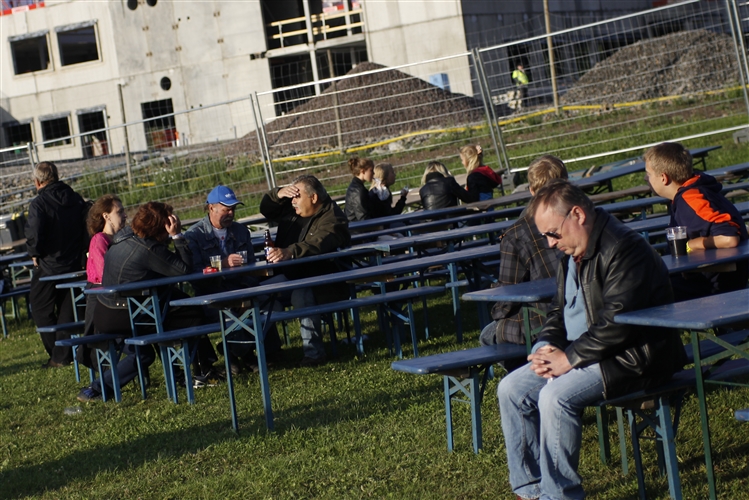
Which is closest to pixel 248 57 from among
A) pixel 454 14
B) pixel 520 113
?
pixel 454 14

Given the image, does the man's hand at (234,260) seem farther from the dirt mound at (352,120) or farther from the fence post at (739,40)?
the dirt mound at (352,120)

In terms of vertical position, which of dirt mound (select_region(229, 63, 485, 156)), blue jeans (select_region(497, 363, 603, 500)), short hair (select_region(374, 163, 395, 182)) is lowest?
blue jeans (select_region(497, 363, 603, 500))

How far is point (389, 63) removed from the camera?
35.2 metres

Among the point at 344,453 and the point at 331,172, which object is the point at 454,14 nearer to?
the point at 331,172

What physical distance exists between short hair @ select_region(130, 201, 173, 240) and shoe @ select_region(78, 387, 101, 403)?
1.29m

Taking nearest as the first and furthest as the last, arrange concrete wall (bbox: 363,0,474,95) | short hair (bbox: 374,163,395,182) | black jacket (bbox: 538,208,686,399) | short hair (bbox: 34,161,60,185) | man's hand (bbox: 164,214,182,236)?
black jacket (bbox: 538,208,686,399) → man's hand (bbox: 164,214,182,236) → short hair (bbox: 34,161,60,185) → short hair (bbox: 374,163,395,182) → concrete wall (bbox: 363,0,474,95)

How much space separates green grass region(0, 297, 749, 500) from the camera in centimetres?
463

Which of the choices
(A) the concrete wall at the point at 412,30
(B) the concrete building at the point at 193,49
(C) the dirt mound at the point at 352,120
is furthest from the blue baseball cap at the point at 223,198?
(A) the concrete wall at the point at 412,30

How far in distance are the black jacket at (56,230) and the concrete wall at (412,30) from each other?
25.1 meters

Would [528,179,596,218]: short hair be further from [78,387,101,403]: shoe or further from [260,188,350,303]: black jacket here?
[78,387,101,403]: shoe

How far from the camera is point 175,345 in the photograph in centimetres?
689

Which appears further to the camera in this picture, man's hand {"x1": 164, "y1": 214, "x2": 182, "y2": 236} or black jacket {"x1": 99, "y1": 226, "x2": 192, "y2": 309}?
man's hand {"x1": 164, "y1": 214, "x2": 182, "y2": 236}

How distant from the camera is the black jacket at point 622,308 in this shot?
12.4ft

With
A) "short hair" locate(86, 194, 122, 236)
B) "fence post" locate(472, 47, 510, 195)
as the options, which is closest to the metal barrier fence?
"fence post" locate(472, 47, 510, 195)
